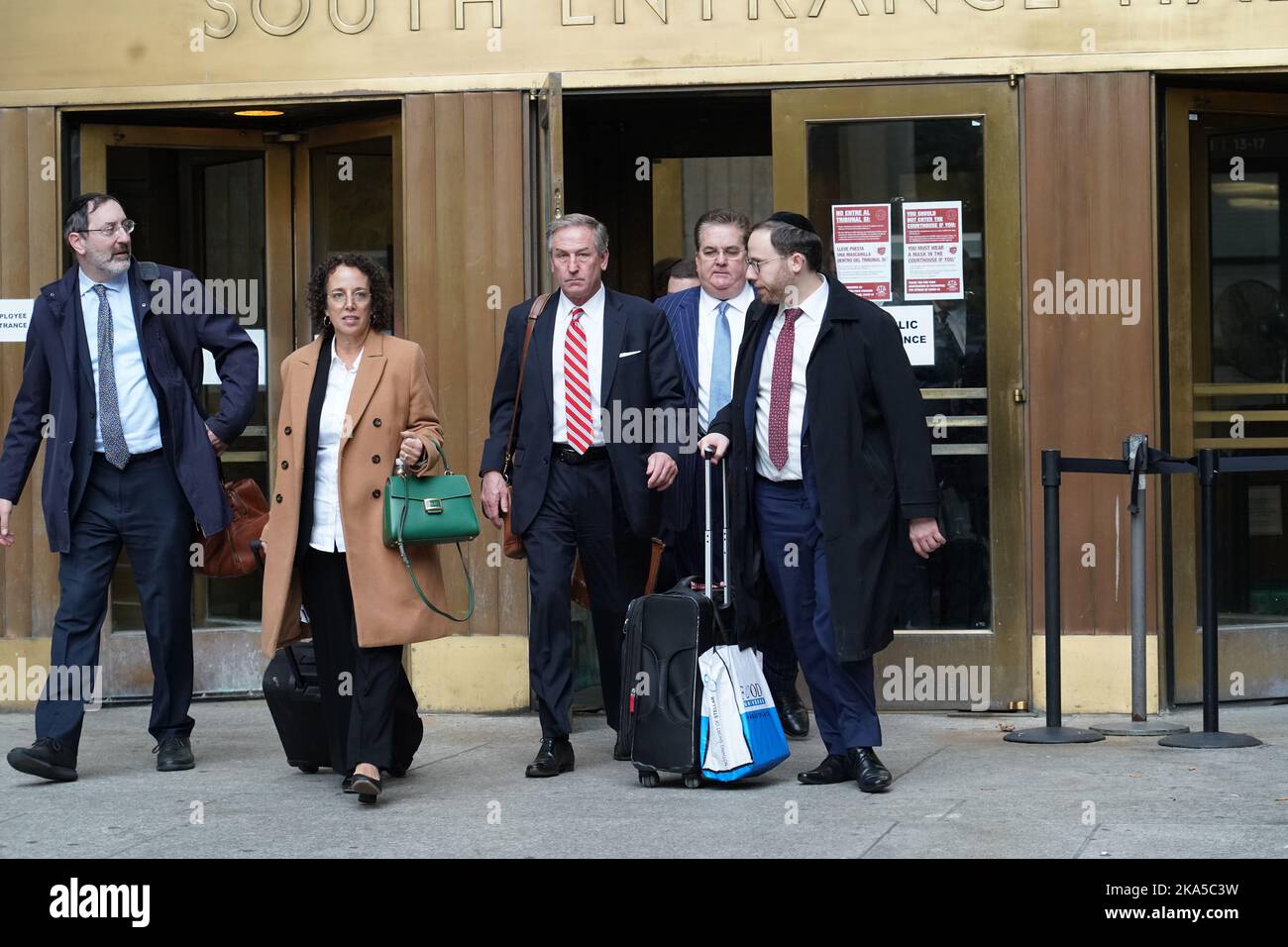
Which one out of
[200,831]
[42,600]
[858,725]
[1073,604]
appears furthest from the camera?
[42,600]

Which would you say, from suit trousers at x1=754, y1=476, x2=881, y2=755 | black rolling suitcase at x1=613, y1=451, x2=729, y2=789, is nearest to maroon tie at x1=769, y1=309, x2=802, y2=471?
suit trousers at x1=754, y1=476, x2=881, y2=755

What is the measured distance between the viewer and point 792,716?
7953 millimetres

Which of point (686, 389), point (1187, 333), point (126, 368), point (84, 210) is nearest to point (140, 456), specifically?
point (126, 368)

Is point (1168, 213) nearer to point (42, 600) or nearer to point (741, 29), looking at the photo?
point (741, 29)

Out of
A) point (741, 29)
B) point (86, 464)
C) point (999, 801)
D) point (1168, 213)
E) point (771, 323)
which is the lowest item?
point (999, 801)

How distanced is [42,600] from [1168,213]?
17.9 feet

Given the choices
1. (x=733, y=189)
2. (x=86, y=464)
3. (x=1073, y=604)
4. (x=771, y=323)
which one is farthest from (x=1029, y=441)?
(x=733, y=189)

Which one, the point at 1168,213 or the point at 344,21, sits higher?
the point at 344,21

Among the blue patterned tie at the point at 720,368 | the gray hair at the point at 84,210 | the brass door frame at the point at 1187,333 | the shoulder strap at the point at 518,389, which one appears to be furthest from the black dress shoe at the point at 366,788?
the brass door frame at the point at 1187,333

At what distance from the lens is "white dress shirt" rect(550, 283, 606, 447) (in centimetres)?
709

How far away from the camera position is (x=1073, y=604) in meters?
8.34

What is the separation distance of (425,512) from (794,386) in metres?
1.36

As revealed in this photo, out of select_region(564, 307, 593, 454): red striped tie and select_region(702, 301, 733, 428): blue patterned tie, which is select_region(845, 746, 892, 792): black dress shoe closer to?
select_region(564, 307, 593, 454): red striped tie

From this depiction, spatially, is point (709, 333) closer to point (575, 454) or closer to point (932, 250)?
point (575, 454)
